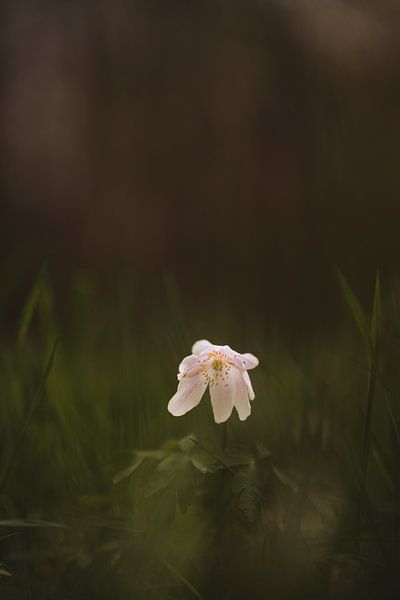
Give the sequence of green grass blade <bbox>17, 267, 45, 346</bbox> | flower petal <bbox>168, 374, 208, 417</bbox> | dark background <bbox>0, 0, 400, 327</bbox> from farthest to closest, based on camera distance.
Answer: dark background <bbox>0, 0, 400, 327</bbox>
green grass blade <bbox>17, 267, 45, 346</bbox>
flower petal <bbox>168, 374, 208, 417</bbox>

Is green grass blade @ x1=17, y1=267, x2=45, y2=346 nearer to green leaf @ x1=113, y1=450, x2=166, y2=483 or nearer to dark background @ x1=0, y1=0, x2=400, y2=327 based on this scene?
green leaf @ x1=113, y1=450, x2=166, y2=483

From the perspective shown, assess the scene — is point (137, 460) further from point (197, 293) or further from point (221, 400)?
point (197, 293)

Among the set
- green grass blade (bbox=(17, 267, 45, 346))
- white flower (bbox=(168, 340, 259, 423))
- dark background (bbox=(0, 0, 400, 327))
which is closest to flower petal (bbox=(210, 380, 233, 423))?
white flower (bbox=(168, 340, 259, 423))

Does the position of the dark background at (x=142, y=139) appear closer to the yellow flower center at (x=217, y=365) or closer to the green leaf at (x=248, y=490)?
the yellow flower center at (x=217, y=365)

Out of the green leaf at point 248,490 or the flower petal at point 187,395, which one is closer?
the green leaf at point 248,490

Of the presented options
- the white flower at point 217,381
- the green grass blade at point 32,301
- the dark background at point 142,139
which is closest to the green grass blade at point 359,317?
the white flower at point 217,381

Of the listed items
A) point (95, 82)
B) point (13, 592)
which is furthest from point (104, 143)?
point (13, 592)

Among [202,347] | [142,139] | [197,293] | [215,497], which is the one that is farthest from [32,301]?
[142,139]
